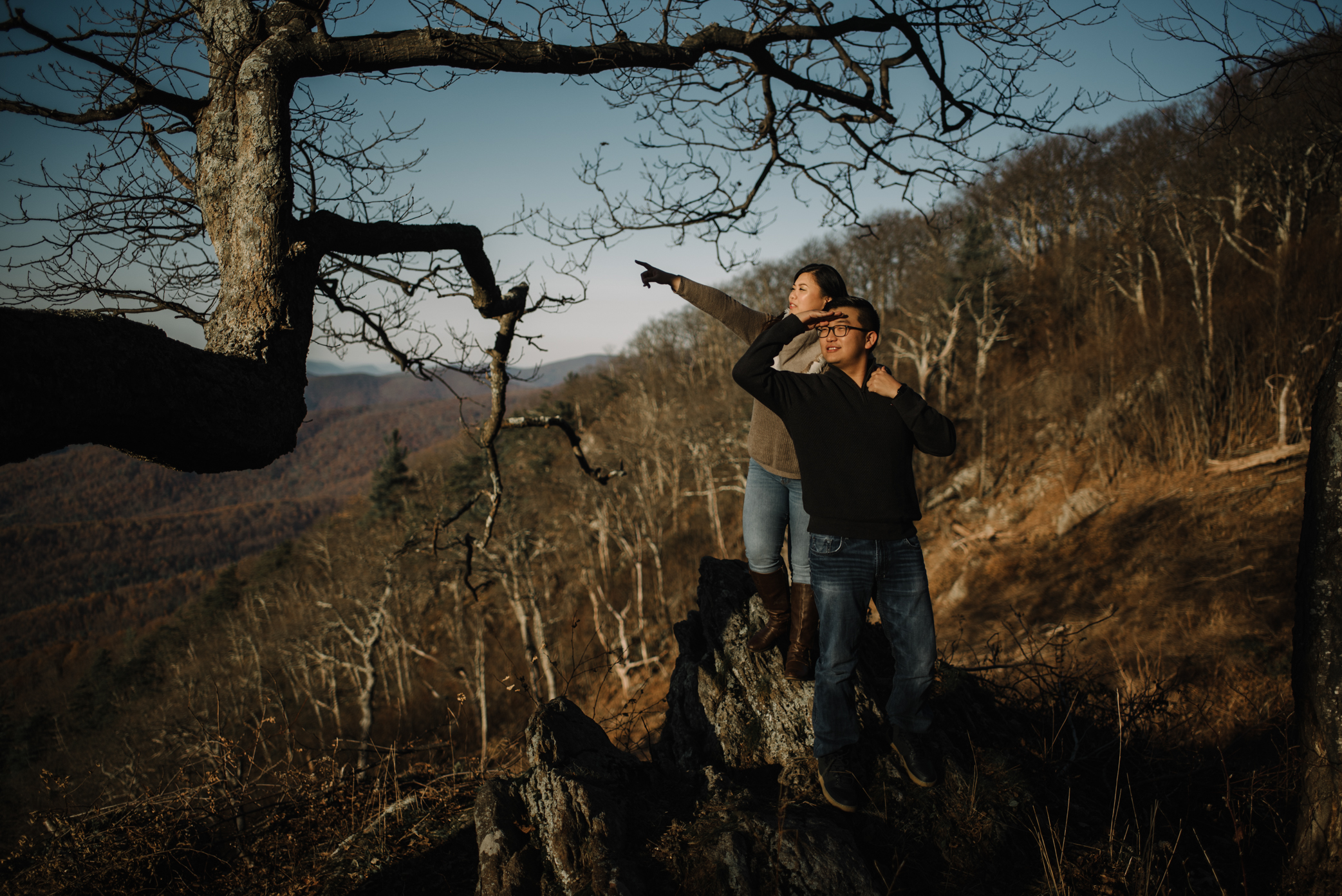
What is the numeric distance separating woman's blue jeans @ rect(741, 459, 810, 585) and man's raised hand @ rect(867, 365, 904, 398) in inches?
23.2

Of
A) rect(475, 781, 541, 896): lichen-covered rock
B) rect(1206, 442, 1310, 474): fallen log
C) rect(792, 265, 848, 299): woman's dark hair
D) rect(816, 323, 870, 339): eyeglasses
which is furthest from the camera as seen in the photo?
rect(1206, 442, 1310, 474): fallen log

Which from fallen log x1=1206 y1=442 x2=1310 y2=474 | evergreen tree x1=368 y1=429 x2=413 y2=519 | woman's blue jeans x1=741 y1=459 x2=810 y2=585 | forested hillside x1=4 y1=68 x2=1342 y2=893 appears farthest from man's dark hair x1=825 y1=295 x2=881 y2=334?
evergreen tree x1=368 y1=429 x2=413 y2=519

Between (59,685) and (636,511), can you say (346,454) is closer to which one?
(59,685)

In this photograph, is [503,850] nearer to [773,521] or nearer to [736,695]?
[736,695]

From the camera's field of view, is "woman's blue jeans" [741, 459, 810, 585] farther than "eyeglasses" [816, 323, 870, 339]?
Yes

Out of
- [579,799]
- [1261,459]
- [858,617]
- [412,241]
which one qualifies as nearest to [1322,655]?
[858,617]

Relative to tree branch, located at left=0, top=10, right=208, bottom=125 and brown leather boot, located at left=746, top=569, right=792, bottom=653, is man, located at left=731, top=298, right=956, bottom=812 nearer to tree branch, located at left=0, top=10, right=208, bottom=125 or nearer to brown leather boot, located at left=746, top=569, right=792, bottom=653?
brown leather boot, located at left=746, top=569, right=792, bottom=653

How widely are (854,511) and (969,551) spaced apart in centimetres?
1759

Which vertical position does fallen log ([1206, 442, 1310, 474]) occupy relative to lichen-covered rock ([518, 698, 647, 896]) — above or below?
above

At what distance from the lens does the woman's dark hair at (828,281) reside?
2.78 m

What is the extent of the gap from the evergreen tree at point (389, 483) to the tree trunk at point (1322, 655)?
114 feet

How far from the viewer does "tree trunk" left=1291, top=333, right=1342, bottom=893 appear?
211 centimetres

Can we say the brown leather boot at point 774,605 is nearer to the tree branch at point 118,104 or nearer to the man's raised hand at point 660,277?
the man's raised hand at point 660,277

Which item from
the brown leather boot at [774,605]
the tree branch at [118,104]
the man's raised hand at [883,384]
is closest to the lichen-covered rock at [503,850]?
the brown leather boot at [774,605]
